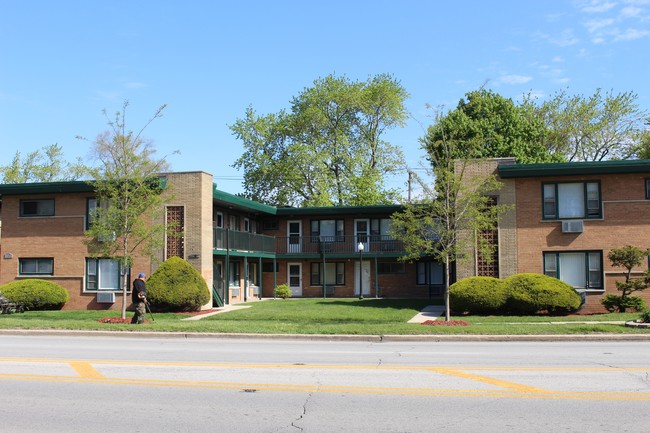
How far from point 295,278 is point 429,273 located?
794 cm

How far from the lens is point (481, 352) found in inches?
592

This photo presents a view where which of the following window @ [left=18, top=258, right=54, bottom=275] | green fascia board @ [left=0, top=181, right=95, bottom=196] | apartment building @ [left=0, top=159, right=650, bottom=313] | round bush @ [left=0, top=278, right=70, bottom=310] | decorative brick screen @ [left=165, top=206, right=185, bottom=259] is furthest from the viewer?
window @ [left=18, top=258, right=54, bottom=275]

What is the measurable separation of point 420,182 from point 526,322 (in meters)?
5.84

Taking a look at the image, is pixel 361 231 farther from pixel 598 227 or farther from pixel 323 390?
pixel 323 390

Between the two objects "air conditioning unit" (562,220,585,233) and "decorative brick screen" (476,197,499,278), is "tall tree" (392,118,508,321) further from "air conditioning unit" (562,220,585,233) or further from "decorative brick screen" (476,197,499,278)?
"air conditioning unit" (562,220,585,233)

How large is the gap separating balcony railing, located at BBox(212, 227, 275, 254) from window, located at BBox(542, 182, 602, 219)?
14.0 meters

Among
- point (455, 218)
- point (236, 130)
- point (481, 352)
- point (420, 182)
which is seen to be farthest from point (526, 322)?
point (236, 130)

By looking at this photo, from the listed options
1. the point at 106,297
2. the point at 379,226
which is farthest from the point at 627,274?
the point at 106,297

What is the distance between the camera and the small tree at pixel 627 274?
81.5 feet

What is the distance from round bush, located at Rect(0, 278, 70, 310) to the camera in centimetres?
2880

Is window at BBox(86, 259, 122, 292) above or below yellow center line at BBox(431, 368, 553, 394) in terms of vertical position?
above

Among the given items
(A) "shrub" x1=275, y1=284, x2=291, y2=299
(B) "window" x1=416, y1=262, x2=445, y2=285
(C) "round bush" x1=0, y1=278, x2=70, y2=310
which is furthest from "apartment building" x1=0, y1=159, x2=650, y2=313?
(A) "shrub" x1=275, y1=284, x2=291, y2=299

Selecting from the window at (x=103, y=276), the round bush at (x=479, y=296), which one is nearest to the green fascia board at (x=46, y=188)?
the window at (x=103, y=276)

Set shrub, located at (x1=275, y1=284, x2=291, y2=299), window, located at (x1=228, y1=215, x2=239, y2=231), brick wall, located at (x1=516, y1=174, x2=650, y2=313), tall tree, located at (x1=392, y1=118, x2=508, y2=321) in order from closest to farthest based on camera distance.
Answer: tall tree, located at (x1=392, y1=118, x2=508, y2=321) < brick wall, located at (x1=516, y1=174, x2=650, y2=313) < window, located at (x1=228, y1=215, x2=239, y2=231) < shrub, located at (x1=275, y1=284, x2=291, y2=299)
